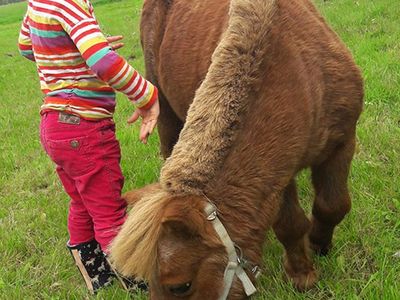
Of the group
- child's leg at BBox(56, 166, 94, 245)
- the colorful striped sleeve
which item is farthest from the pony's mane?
child's leg at BBox(56, 166, 94, 245)

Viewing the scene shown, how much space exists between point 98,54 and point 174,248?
1266mm

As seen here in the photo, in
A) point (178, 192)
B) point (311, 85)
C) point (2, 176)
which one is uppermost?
point (311, 85)

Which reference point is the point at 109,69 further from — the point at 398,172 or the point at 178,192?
the point at 398,172

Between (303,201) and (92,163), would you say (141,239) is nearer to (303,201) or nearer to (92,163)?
(92,163)

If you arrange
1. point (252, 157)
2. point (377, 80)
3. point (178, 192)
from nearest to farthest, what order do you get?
point (178, 192)
point (252, 157)
point (377, 80)

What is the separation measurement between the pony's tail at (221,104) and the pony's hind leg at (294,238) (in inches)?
30.2

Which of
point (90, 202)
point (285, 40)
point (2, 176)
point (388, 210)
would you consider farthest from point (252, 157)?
point (2, 176)

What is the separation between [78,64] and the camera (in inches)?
134

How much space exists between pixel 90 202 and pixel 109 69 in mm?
945

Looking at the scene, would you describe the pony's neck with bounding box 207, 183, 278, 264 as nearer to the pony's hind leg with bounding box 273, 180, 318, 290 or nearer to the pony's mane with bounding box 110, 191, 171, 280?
the pony's mane with bounding box 110, 191, 171, 280

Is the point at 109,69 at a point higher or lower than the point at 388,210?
higher

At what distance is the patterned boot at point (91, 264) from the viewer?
3.91 m

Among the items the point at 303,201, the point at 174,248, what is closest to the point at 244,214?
the point at 174,248

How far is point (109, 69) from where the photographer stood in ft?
10.2
